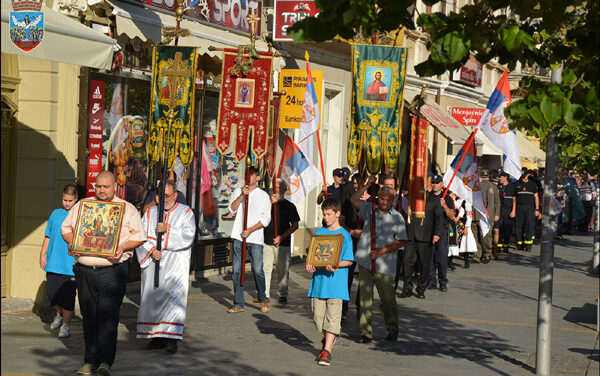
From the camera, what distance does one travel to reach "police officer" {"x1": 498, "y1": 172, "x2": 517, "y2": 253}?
23.5 m

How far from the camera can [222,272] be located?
1667cm

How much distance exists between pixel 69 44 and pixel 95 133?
3.75 meters

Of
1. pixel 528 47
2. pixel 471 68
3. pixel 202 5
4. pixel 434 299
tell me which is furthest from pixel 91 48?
pixel 471 68

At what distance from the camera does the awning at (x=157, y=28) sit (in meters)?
13.0

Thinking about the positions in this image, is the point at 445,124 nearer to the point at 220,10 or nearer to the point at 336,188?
the point at 220,10

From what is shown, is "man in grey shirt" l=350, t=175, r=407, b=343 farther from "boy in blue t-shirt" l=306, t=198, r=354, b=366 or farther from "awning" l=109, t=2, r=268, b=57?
A: "awning" l=109, t=2, r=268, b=57

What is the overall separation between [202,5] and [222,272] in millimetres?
4594

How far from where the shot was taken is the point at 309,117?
15.3 metres

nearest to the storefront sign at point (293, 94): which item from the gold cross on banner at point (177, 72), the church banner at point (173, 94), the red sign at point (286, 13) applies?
the red sign at point (286, 13)

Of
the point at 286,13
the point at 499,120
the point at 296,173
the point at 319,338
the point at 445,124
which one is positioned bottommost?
the point at 319,338

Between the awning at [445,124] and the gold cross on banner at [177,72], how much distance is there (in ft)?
35.5

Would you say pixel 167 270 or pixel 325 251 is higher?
pixel 325 251

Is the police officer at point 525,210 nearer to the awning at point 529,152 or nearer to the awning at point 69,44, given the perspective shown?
the awning at point 529,152

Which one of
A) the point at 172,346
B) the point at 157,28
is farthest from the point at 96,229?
the point at 157,28
